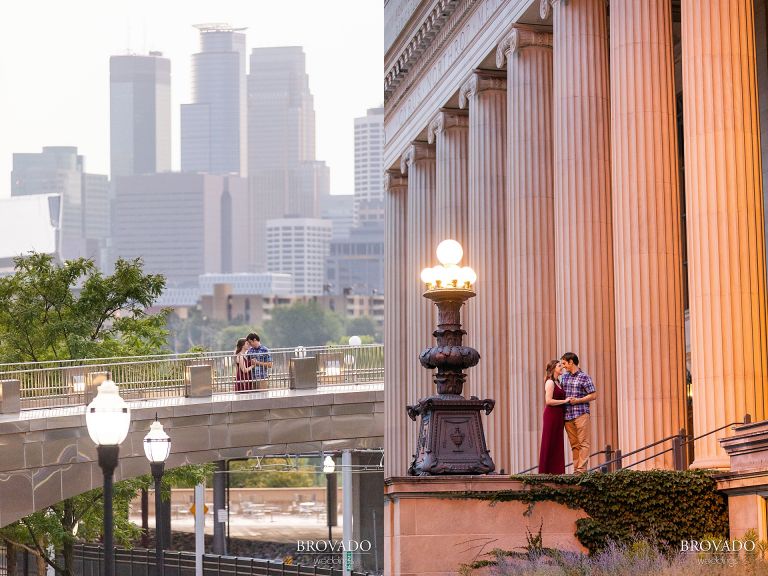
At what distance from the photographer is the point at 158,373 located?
1243 centimetres

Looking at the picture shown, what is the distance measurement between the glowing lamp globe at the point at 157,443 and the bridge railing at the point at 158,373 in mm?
713

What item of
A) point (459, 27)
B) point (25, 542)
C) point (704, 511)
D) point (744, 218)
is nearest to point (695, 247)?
point (744, 218)

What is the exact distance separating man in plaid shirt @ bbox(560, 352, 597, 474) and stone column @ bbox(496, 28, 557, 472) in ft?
42.1

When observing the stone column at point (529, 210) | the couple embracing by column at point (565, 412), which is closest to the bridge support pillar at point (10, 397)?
the couple embracing by column at point (565, 412)

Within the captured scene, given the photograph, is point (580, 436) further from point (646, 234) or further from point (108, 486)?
point (108, 486)

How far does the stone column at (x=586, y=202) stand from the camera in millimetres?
29234

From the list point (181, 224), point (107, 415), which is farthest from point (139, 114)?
point (107, 415)

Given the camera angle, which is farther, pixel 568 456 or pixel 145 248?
pixel 568 456

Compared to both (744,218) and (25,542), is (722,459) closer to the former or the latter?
(744,218)

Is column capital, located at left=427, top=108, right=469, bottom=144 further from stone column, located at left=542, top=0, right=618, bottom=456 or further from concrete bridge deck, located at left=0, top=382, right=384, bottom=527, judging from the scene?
concrete bridge deck, located at left=0, top=382, right=384, bottom=527

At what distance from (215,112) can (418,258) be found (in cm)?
4197

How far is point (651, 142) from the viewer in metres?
26.1

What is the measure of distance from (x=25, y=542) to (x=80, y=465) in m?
3.21

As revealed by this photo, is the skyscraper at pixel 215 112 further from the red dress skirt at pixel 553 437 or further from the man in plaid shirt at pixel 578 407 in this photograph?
the red dress skirt at pixel 553 437
